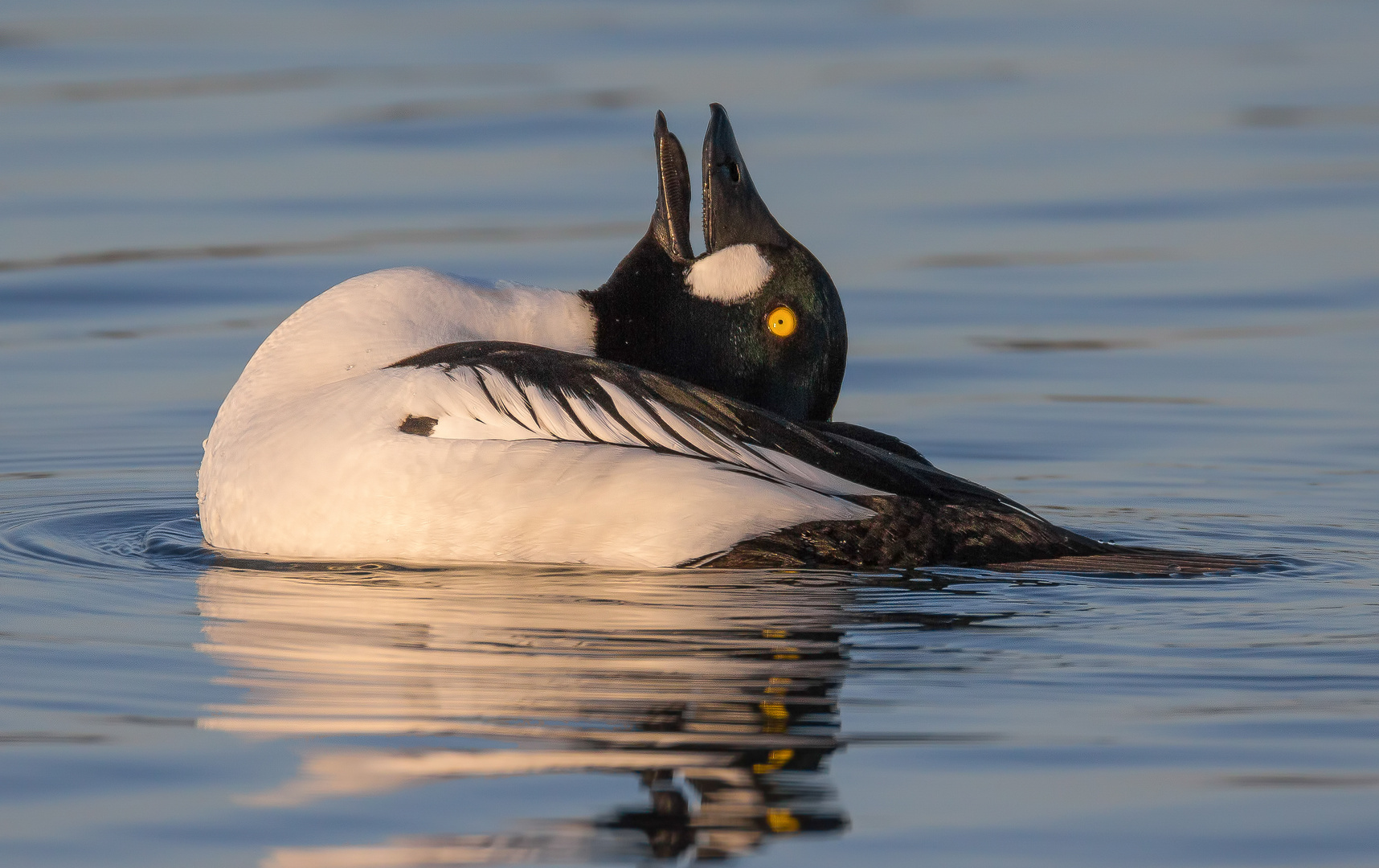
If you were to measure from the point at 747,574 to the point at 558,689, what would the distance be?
3.75 feet

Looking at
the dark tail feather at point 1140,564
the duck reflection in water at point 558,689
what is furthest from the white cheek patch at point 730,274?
the dark tail feather at point 1140,564

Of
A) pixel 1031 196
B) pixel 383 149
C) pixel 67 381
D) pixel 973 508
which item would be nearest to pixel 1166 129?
pixel 1031 196

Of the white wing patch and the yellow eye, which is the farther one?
the yellow eye

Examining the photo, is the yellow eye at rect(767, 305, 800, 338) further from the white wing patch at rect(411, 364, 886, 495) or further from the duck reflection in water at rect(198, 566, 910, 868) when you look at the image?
the duck reflection in water at rect(198, 566, 910, 868)

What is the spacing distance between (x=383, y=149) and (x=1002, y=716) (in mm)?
9859

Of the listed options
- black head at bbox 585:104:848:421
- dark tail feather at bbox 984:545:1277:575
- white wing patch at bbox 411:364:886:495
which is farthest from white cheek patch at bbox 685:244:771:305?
dark tail feather at bbox 984:545:1277:575

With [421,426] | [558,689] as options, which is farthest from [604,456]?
[558,689]

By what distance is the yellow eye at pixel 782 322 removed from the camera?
609 centimetres

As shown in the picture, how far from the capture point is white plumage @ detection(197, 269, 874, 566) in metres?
5.55

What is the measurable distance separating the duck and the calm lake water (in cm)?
13

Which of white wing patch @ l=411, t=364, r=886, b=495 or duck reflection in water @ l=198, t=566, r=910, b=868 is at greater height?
white wing patch @ l=411, t=364, r=886, b=495

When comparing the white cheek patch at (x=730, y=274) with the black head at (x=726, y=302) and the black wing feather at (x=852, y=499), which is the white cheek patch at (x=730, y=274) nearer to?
the black head at (x=726, y=302)

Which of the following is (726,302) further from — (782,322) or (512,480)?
(512,480)

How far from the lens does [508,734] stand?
4.22m
